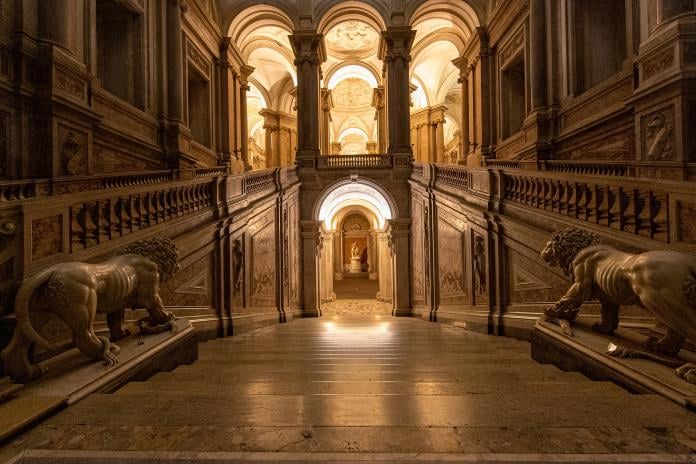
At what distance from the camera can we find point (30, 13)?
709 cm

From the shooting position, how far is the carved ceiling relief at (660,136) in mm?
7004

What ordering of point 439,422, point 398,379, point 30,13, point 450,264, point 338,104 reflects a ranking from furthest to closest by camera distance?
point 338,104
point 450,264
point 30,13
point 398,379
point 439,422

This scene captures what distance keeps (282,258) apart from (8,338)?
26.1 feet

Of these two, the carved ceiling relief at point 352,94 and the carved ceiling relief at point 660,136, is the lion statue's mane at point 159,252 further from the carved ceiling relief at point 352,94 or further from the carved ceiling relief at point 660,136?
the carved ceiling relief at point 352,94

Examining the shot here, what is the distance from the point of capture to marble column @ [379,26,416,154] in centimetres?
1555

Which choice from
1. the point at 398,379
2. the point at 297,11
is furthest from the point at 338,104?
the point at 398,379

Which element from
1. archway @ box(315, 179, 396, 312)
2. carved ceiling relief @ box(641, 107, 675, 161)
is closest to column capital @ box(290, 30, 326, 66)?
archway @ box(315, 179, 396, 312)

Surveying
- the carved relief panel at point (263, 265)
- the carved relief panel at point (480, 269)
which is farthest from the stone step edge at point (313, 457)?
the carved relief panel at point (263, 265)

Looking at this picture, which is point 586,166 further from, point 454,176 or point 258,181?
point 258,181

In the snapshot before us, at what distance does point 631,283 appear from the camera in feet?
8.80

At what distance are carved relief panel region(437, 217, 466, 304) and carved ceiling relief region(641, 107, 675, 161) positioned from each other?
11.3ft

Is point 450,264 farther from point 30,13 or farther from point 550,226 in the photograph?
point 30,13

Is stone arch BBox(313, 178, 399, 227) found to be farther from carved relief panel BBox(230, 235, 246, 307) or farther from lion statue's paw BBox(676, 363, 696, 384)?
lion statue's paw BBox(676, 363, 696, 384)

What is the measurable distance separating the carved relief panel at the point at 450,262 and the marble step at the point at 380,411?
5.73 m
